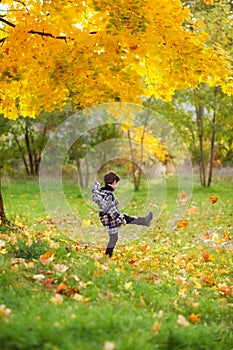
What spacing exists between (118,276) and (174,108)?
1555cm

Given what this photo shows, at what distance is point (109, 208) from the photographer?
7164mm

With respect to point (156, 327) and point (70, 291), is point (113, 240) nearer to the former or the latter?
point (70, 291)

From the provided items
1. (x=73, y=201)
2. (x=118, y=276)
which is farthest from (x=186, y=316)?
(x=73, y=201)

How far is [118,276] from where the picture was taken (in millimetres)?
5906

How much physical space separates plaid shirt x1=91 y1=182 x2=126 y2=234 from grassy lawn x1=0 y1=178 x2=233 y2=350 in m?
0.47

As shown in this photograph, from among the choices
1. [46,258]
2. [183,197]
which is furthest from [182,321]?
[183,197]

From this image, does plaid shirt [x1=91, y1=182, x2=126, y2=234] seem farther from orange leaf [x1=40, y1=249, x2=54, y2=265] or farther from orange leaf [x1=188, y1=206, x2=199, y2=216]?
orange leaf [x1=188, y1=206, x2=199, y2=216]

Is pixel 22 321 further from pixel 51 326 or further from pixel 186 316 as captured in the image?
pixel 186 316

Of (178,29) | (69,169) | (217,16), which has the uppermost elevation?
(217,16)

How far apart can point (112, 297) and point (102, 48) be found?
3.68 meters

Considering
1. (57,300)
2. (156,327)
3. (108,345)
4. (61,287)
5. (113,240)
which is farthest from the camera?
(113,240)

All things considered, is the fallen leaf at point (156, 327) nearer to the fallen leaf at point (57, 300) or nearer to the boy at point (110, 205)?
the fallen leaf at point (57, 300)

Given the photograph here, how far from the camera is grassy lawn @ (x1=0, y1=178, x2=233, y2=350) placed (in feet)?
13.0

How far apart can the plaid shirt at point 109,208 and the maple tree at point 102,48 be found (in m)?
1.56
